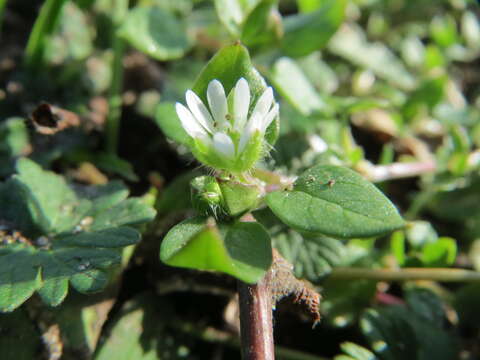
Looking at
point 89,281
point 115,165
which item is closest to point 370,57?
point 115,165

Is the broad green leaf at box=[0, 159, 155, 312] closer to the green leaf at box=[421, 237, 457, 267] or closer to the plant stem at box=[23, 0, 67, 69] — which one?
the plant stem at box=[23, 0, 67, 69]

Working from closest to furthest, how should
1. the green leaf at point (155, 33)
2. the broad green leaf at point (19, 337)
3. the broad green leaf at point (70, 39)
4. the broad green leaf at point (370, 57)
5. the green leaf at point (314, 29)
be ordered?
the broad green leaf at point (19, 337) < the green leaf at point (155, 33) < the green leaf at point (314, 29) < the broad green leaf at point (70, 39) < the broad green leaf at point (370, 57)

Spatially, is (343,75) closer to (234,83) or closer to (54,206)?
(234,83)

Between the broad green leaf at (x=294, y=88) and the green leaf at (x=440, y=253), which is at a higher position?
the broad green leaf at (x=294, y=88)

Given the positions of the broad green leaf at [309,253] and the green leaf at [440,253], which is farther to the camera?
the green leaf at [440,253]

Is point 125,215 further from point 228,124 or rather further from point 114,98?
point 114,98

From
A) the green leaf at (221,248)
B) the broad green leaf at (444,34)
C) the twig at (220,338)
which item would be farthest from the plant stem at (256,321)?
the broad green leaf at (444,34)

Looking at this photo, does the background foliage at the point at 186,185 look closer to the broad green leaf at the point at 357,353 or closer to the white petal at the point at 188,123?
the broad green leaf at the point at 357,353
